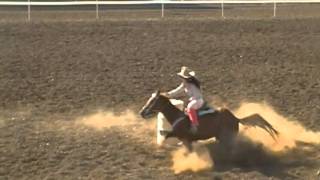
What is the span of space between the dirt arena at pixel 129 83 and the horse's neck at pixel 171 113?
1.88 feet

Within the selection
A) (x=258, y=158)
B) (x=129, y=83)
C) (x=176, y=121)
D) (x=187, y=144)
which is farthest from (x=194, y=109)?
(x=129, y=83)

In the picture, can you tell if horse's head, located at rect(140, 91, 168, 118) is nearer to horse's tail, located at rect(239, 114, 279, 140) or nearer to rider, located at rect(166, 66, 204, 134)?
rider, located at rect(166, 66, 204, 134)

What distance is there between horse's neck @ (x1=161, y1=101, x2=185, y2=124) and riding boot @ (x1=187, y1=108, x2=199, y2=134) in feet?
0.57

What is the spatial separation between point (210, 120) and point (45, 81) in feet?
21.4

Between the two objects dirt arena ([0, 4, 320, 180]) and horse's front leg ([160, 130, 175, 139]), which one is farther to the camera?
horse's front leg ([160, 130, 175, 139])

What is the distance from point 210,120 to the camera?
1123 cm

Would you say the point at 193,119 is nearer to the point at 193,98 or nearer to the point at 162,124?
the point at 193,98

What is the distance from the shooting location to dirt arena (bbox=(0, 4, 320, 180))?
10.7m

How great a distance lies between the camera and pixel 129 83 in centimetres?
1636

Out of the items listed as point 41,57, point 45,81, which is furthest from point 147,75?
point 41,57

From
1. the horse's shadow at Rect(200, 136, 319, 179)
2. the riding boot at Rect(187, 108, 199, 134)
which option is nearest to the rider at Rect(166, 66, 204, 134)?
the riding boot at Rect(187, 108, 199, 134)

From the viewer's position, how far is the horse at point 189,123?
36.8ft

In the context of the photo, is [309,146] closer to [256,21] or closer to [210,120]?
[210,120]

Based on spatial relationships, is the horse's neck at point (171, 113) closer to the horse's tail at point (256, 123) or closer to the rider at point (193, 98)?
the rider at point (193, 98)
